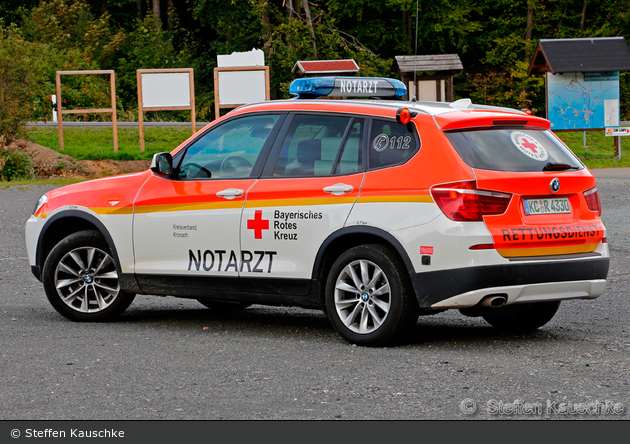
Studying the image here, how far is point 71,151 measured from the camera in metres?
25.9

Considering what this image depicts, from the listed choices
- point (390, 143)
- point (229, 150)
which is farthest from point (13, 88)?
point (390, 143)

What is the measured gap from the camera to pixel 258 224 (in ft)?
22.3

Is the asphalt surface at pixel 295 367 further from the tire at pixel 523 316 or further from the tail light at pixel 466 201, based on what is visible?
the tail light at pixel 466 201

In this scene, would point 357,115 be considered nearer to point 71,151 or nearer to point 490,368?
point 490,368

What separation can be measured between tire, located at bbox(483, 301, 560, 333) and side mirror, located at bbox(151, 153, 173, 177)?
265 centimetres

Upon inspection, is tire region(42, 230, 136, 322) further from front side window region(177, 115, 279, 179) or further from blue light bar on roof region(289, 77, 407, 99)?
blue light bar on roof region(289, 77, 407, 99)

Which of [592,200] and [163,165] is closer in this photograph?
[592,200]

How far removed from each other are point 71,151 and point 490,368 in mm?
21790

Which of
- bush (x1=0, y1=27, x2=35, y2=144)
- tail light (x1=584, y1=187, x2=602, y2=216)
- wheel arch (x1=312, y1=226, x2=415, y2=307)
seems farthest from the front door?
bush (x1=0, y1=27, x2=35, y2=144)

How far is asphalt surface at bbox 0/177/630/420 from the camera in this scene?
487 cm

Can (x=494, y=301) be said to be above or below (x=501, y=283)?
below

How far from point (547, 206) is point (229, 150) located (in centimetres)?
242

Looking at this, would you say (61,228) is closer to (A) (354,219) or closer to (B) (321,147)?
(B) (321,147)

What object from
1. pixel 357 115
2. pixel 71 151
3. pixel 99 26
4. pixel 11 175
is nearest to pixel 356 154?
pixel 357 115
